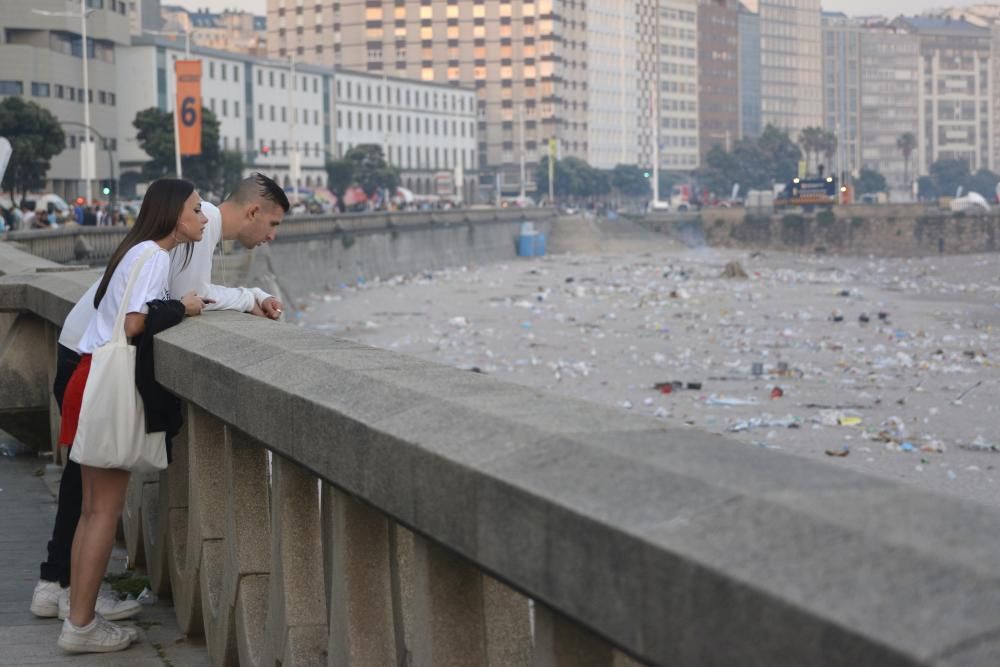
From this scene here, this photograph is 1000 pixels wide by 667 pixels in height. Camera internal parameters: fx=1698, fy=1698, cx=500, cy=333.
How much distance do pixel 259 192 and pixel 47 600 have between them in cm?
149

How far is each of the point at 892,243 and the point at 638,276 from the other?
4551cm

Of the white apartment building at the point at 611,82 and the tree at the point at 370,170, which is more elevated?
the white apartment building at the point at 611,82

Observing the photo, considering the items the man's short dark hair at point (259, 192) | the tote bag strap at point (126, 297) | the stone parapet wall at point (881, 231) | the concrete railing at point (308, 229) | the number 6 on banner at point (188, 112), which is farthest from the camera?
the stone parapet wall at point (881, 231)

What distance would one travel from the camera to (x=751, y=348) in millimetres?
35844

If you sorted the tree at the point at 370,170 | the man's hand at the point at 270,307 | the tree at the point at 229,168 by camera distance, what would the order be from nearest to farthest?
the man's hand at the point at 270,307
the tree at the point at 229,168
the tree at the point at 370,170

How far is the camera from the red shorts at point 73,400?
15.9 feet

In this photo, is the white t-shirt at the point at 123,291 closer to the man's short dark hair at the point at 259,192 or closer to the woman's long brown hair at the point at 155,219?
the woman's long brown hair at the point at 155,219

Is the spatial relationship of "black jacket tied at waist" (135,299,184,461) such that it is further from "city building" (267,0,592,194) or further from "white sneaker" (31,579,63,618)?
"city building" (267,0,592,194)

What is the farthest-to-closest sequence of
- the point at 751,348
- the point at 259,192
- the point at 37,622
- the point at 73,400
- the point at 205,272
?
1. the point at 751,348
2. the point at 259,192
3. the point at 205,272
4. the point at 37,622
5. the point at 73,400

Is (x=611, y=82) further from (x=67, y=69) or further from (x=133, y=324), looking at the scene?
(x=133, y=324)

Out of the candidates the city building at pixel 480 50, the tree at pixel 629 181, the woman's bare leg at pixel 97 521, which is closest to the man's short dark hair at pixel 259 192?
the woman's bare leg at pixel 97 521

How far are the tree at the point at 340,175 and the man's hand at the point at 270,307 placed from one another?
347ft

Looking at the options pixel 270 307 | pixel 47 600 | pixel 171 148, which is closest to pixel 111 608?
pixel 47 600

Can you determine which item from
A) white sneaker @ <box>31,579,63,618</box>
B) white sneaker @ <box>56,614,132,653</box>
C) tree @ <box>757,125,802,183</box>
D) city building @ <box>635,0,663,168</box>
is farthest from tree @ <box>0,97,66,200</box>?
tree @ <box>757,125,802,183</box>
